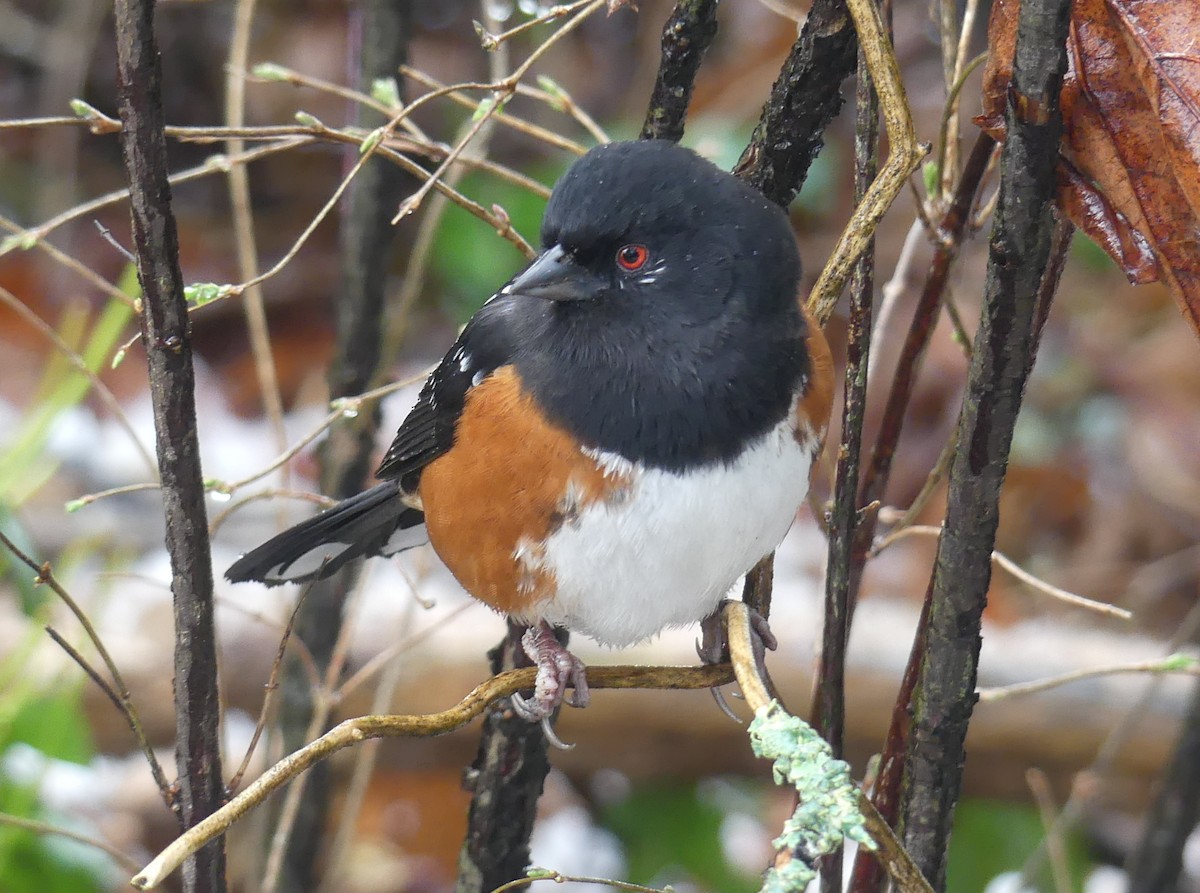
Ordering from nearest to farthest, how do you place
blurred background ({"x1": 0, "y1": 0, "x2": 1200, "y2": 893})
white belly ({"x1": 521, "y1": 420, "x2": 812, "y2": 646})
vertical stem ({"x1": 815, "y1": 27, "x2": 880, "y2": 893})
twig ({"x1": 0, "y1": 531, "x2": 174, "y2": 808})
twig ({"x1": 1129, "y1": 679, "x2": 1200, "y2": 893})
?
twig ({"x1": 0, "y1": 531, "x2": 174, "y2": 808}) < vertical stem ({"x1": 815, "y1": 27, "x2": 880, "y2": 893}) < white belly ({"x1": 521, "y1": 420, "x2": 812, "y2": 646}) < twig ({"x1": 1129, "y1": 679, "x2": 1200, "y2": 893}) < blurred background ({"x1": 0, "y1": 0, "x2": 1200, "y2": 893})

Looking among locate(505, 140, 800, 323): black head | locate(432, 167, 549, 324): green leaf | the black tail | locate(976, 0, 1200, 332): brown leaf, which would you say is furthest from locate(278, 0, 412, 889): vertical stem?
locate(432, 167, 549, 324): green leaf

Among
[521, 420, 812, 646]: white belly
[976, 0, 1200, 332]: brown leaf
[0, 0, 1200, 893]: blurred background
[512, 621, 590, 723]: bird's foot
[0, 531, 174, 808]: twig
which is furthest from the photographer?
[0, 0, 1200, 893]: blurred background

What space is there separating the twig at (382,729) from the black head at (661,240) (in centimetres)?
40

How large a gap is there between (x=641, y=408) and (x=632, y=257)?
0.17 m

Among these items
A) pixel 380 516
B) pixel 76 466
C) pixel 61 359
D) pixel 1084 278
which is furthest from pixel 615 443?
pixel 1084 278

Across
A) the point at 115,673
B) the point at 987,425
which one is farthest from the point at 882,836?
the point at 115,673

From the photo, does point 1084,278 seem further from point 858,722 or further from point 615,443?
point 615,443

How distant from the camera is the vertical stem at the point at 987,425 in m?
0.93

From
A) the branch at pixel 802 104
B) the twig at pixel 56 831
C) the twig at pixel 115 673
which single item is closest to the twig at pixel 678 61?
the branch at pixel 802 104

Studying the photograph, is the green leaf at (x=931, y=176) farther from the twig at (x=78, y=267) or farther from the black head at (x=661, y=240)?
the twig at (x=78, y=267)

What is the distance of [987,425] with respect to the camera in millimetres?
1030

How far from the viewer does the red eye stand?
140cm

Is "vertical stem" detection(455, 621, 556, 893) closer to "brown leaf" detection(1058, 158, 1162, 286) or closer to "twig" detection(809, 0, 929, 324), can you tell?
"twig" detection(809, 0, 929, 324)

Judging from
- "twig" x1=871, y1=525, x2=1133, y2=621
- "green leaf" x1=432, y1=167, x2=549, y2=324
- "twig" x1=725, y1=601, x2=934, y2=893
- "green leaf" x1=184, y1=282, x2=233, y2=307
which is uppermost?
"green leaf" x1=432, y1=167, x2=549, y2=324
